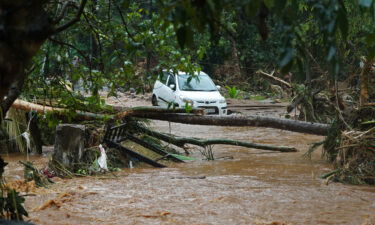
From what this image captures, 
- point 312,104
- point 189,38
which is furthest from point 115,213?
point 312,104

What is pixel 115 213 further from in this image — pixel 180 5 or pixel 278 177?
pixel 180 5

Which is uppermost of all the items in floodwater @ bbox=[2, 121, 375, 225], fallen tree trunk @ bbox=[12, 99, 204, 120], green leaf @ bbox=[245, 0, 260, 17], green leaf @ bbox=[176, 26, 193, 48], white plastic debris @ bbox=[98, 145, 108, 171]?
green leaf @ bbox=[245, 0, 260, 17]

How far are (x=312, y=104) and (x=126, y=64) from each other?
9285 mm

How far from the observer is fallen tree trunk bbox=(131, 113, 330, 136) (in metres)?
9.53

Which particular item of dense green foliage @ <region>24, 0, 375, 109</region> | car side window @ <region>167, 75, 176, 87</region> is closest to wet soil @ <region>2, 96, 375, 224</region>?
dense green foliage @ <region>24, 0, 375, 109</region>

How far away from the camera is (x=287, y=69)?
2080 millimetres

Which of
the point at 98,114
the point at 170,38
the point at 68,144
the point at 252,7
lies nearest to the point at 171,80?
the point at 98,114

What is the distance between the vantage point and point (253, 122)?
982cm

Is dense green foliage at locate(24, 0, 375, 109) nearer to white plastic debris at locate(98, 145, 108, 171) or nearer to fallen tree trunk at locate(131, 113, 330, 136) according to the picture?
white plastic debris at locate(98, 145, 108, 171)

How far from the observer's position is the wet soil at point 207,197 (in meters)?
6.27

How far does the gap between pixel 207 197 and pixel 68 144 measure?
2.53m

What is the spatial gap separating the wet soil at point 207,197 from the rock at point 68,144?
446 mm

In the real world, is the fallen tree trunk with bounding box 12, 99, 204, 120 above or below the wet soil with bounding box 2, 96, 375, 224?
above

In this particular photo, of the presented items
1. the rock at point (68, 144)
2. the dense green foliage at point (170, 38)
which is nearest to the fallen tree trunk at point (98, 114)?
the rock at point (68, 144)
